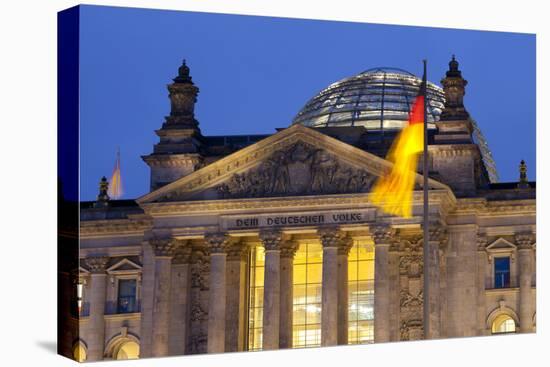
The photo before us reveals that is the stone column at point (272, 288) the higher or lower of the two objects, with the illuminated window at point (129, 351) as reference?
higher

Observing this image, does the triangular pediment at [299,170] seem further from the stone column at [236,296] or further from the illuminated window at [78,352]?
the illuminated window at [78,352]

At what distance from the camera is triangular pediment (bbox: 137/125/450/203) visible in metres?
63.7

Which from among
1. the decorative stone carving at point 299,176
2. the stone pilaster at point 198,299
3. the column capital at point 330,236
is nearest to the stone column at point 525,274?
the decorative stone carving at point 299,176

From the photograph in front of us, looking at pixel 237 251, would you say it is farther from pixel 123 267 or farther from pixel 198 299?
pixel 123 267

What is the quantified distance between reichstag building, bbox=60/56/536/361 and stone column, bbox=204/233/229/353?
0.06 m

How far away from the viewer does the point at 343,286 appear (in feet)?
216

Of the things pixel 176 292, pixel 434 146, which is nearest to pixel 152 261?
pixel 176 292

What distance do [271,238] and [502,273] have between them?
10.5 metres

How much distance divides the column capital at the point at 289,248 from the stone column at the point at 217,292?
2.50 metres

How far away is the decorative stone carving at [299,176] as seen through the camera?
63.8m

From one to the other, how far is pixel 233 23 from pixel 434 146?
1671cm

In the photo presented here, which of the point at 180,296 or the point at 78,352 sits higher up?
the point at 180,296

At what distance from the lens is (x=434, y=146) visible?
6712cm

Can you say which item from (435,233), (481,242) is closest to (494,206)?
(481,242)
